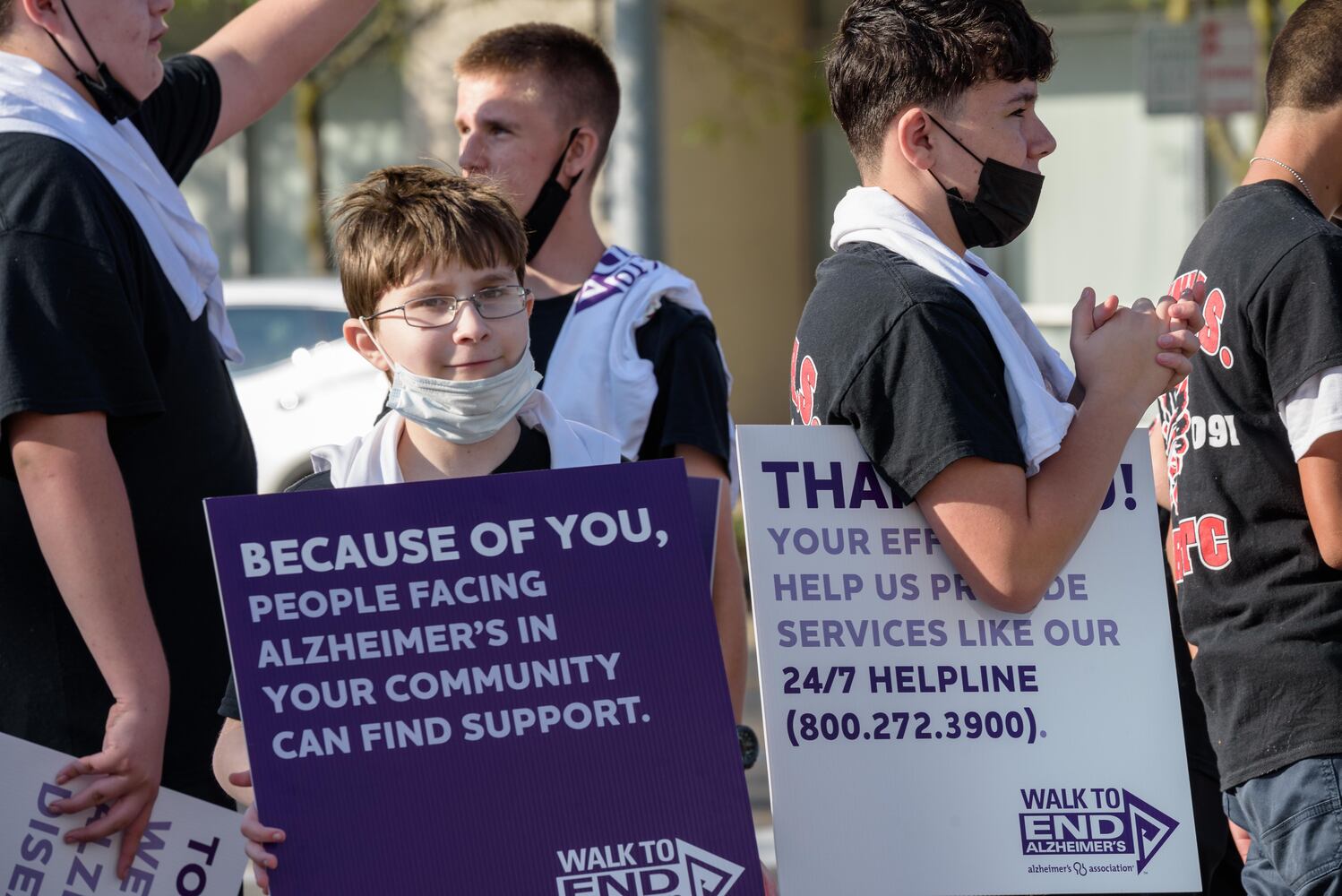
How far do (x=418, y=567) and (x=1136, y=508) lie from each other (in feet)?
3.77

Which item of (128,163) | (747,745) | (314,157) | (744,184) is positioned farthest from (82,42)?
(744,184)

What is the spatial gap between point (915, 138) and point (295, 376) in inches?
320

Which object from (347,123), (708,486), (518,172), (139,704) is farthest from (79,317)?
(347,123)

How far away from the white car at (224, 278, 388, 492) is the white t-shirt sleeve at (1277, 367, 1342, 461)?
730cm

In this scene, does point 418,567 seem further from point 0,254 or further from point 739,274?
point 739,274

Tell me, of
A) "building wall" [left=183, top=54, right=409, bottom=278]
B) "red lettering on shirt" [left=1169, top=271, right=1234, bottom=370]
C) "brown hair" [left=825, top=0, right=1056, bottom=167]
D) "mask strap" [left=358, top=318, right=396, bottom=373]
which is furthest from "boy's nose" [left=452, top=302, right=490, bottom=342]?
"building wall" [left=183, top=54, right=409, bottom=278]

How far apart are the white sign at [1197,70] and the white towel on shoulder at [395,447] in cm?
702

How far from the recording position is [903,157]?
2.85 m

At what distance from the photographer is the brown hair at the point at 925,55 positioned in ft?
9.12

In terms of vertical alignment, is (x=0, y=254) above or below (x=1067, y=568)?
above

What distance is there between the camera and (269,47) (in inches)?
140

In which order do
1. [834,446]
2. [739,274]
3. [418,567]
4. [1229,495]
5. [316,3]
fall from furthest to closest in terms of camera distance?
[739,274] < [316,3] < [1229,495] < [834,446] < [418,567]

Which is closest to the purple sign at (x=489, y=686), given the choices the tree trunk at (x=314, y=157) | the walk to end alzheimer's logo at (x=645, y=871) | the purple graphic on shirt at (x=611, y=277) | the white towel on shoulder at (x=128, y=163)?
the walk to end alzheimer's logo at (x=645, y=871)

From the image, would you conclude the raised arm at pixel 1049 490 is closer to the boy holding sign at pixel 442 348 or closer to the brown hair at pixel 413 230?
the boy holding sign at pixel 442 348
